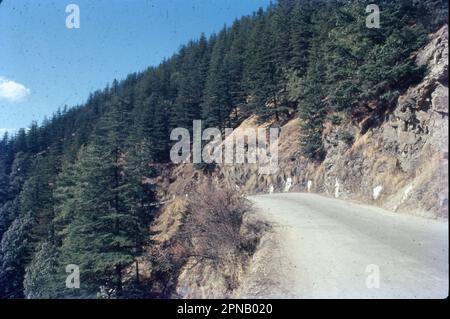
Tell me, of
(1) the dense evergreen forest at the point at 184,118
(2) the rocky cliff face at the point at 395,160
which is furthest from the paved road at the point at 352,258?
(1) the dense evergreen forest at the point at 184,118

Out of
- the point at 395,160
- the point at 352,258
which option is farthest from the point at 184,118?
the point at 352,258

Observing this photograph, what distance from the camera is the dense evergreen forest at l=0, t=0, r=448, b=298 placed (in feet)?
58.1

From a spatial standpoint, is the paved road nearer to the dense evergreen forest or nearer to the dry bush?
the dry bush

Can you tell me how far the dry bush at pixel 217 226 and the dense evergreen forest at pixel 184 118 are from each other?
5074 millimetres

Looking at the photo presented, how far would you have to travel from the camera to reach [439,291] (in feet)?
20.6

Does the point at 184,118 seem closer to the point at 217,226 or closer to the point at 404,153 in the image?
the point at 404,153

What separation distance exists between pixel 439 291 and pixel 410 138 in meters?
10.9

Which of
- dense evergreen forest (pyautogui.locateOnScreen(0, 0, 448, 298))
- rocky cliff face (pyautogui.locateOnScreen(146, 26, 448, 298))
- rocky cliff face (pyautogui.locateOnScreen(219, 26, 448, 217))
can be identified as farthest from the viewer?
dense evergreen forest (pyautogui.locateOnScreen(0, 0, 448, 298))

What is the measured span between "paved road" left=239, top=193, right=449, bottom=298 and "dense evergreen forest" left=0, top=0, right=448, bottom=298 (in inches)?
321

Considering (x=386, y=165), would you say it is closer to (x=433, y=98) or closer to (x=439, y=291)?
(x=433, y=98)

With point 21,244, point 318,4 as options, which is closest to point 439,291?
point 21,244

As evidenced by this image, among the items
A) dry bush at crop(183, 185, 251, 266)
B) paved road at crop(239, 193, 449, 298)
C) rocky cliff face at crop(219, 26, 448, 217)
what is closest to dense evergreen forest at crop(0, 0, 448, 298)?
rocky cliff face at crop(219, 26, 448, 217)

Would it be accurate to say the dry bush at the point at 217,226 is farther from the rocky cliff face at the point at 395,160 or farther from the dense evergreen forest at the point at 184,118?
the dense evergreen forest at the point at 184,118

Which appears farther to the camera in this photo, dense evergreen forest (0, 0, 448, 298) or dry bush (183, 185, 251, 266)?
dense evergreen forest (0, 0, 448, 298)
